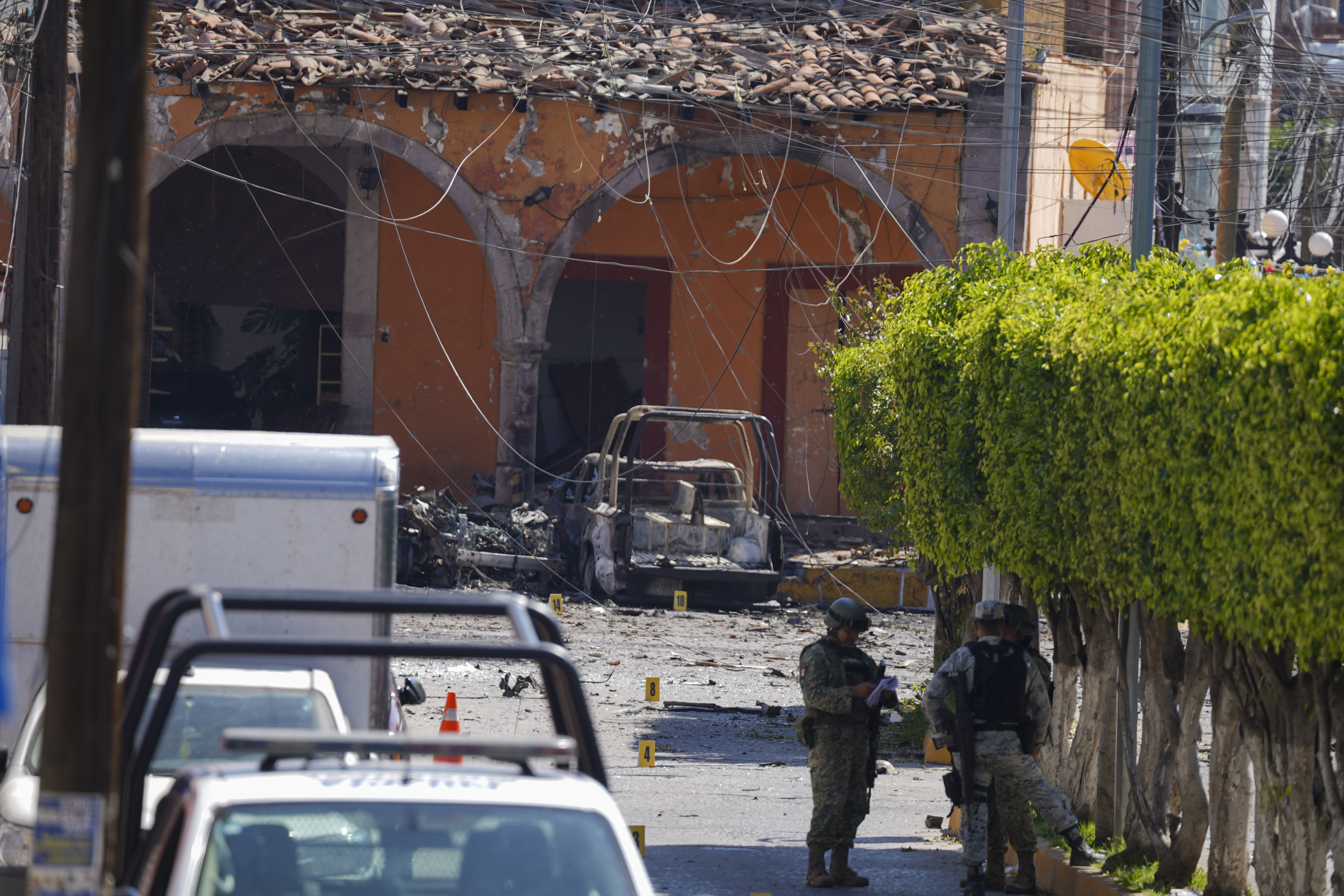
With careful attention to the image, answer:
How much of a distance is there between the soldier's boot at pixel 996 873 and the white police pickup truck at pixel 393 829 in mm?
4789

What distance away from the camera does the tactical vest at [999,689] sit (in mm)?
7676

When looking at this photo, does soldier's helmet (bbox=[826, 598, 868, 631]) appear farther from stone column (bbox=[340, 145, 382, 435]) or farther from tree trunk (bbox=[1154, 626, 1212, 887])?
stone column (bbox=[340, 145, 382, 435])

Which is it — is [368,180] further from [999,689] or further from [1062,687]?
[999,689]

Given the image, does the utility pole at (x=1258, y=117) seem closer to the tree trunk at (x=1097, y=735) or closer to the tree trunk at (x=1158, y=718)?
the tree trunk at (x=1097, y=735)

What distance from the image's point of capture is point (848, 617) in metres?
7.87

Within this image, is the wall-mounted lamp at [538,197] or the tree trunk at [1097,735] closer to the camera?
the tree trunk at [1097,735]

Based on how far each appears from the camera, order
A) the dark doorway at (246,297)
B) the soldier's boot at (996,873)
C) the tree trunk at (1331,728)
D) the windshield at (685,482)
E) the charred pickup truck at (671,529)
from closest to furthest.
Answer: the tree trunk at (1331,728), the soldier's boot at (996,873), the charred pickup truck at (671,529), the windshield at (685,482), the dark doorway at (246,297)

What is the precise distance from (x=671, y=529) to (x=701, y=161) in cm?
581

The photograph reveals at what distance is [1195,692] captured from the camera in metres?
7.30

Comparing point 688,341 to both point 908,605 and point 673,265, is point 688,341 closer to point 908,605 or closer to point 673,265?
point 673,265

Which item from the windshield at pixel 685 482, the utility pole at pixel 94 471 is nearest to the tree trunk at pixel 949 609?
the windshield at pixel 685 482

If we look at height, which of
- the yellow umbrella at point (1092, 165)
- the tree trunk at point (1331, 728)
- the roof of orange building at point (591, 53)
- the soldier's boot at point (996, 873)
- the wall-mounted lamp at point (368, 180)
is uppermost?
the roof of orange building at point (591, 53)

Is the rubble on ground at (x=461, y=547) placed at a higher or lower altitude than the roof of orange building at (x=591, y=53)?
lower

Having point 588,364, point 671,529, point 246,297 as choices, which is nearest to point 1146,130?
point 671,529
